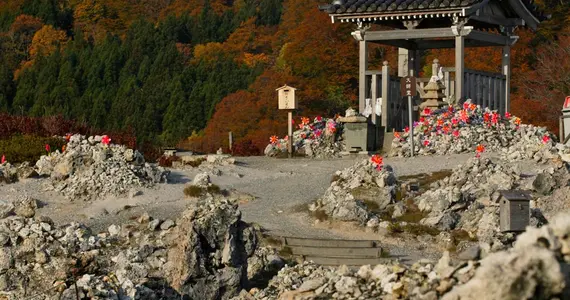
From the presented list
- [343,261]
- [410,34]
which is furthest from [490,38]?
[343,261]

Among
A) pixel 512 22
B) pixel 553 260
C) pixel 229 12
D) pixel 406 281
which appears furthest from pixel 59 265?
pixel 229 12

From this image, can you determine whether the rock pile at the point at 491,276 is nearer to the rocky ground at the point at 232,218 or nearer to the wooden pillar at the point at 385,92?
the rocky ground at the point at 232,218

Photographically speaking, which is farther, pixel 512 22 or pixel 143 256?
pixel 512 22

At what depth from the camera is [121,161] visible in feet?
71.5

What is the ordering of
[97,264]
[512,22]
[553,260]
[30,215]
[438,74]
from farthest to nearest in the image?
1. [512,22]
2. [438,74]
3. [30,215]
4. [97,264]
5. [553,260]

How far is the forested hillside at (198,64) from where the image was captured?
39.4 meters

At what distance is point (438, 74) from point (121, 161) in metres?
9.69

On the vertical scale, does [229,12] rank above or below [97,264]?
above

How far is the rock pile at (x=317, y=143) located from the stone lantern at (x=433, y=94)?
2046mm

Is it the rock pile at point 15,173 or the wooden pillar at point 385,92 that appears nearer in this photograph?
the rock pile at point 15,173

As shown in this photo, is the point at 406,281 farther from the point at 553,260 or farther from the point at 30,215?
the point at 30,215

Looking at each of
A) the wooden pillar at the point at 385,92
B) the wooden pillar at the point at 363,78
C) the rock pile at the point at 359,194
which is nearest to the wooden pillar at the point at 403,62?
the wooden pillar at the point at 363,78

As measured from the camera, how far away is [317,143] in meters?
28.3

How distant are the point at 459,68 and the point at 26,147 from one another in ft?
32.9
